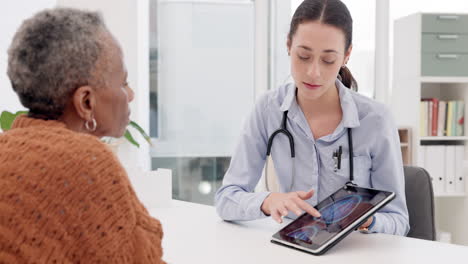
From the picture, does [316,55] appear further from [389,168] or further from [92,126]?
[92,126]

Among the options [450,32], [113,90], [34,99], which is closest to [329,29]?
[113,90]

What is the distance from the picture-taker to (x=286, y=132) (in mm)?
1416

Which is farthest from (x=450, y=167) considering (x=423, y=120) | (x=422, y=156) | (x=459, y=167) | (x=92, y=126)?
(x=92, y=126)

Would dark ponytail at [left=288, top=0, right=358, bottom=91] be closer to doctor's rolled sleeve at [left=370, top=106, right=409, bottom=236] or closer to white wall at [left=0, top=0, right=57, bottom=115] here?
doctor's rolled sleeve at [left=370, top=106, right=409, bottom=236]

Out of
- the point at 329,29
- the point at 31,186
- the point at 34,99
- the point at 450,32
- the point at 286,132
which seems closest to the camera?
the point at 31,186

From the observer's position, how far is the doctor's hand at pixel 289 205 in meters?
1.10

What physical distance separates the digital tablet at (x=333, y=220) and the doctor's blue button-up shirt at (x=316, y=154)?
0.63ft

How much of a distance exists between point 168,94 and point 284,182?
1.96m

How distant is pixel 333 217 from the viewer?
1.09 metres

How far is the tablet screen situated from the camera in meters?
1.03

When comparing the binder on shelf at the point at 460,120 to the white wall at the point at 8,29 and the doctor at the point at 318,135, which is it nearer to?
the doctor at the point at 318,135

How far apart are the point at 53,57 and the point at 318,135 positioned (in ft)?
2.93

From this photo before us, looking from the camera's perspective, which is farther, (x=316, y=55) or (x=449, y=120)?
(x=449, y=120)

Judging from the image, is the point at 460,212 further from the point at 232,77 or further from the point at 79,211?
the point at 79,211
